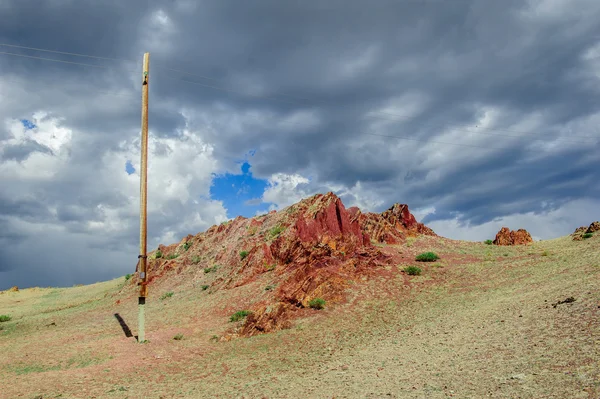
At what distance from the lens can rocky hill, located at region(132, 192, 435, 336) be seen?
22.9 m

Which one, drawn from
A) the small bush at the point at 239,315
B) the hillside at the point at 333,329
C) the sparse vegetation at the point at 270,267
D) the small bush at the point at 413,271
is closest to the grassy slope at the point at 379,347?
the hillside at the point at 333,329

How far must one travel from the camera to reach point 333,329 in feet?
60.8

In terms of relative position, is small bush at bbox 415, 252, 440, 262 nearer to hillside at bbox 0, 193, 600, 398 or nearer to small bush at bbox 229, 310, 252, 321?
hillside at bbox 0, 193, 600, 398

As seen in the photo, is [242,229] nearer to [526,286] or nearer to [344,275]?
[344,275]

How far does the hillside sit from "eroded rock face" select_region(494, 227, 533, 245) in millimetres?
5623

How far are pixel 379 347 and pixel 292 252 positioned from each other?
15423 millimetres

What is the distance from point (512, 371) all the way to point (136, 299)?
3247 cm

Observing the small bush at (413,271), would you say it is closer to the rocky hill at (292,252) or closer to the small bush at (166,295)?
the rocky hill at (292,252)

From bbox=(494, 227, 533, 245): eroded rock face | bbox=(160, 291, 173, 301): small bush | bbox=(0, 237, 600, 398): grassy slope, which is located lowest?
bbox=(0, 237, 600, 398): grassy slope

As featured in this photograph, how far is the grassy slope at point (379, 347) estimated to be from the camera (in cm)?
1035

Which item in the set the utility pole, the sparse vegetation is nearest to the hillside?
the sparse vegetation

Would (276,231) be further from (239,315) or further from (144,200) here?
(144,200)

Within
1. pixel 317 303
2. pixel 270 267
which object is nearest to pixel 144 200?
pixel 317 303

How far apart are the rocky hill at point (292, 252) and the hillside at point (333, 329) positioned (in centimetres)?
14
